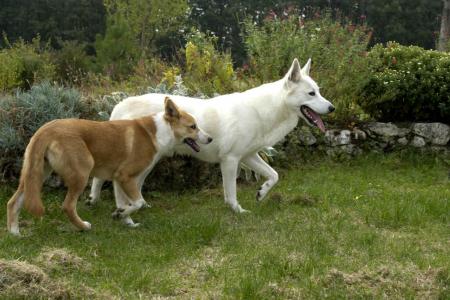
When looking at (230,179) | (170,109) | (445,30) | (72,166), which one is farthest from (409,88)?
(445,30)

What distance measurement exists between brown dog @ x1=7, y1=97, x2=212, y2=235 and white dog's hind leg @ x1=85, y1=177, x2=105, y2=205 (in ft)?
2.00

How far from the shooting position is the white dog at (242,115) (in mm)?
7379

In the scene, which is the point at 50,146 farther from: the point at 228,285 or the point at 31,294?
the point at 228,285

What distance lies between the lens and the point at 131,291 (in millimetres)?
4801

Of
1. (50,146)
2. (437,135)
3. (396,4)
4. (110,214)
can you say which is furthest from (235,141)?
(396,4)

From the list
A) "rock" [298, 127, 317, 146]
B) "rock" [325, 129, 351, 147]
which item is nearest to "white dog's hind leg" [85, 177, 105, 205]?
"rock" [298, 127, 317, 146]

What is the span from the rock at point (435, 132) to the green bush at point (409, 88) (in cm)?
24

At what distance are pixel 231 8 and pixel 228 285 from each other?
52.5 metres

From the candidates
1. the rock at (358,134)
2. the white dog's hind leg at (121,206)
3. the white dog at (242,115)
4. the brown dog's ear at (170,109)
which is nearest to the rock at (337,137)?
→ the rock at (358,134)

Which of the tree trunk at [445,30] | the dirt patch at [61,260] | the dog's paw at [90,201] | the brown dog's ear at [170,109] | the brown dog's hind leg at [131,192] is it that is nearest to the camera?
the dirt patch at [61,260]

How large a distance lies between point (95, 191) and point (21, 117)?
1538 millimetres

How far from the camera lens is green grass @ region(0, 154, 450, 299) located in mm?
4863

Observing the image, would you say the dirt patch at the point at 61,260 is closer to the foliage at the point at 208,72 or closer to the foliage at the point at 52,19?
the foliage at the point at 208,72

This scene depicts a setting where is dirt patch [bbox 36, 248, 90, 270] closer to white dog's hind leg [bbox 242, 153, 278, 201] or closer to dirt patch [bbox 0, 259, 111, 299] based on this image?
dirt patch [bbox 0, 259, 111, 299]
